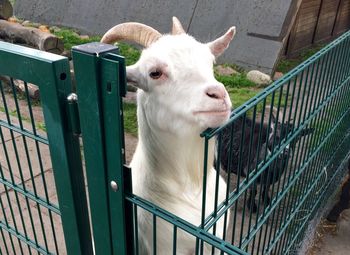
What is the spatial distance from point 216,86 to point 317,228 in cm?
239

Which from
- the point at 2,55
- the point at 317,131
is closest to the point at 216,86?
the point at 2,55

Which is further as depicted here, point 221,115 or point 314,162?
point 314,162

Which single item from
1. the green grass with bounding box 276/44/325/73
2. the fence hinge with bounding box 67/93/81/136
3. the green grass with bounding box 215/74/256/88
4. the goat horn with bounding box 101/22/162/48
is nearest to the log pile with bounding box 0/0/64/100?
the green grass with bounding box 215/74/256/88

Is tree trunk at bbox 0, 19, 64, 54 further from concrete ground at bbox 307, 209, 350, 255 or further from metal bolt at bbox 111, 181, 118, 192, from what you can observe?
metal bolt at bbox 111, 181, 118, 192

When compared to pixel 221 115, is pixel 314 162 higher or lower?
lower

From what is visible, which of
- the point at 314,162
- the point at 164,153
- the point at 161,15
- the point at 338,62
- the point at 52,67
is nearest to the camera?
the point at 52,67

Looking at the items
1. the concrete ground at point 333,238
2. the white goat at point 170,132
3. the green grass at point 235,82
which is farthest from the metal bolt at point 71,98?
the green grass at point 235,82

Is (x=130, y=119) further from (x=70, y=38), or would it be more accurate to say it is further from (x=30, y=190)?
(x=70, y=38)

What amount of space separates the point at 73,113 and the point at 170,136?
0.68 m

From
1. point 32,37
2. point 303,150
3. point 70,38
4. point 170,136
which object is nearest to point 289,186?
point 303,150

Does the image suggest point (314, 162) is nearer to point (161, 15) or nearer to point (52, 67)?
point (52, 67)

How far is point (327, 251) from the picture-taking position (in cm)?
325

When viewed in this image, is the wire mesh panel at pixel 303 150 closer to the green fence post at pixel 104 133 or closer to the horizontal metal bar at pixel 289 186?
the horizontal metal bar at pixel 289 186

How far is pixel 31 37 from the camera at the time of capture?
21.4 ft
